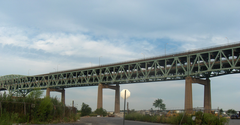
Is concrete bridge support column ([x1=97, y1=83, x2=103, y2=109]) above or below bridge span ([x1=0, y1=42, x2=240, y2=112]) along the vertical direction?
below

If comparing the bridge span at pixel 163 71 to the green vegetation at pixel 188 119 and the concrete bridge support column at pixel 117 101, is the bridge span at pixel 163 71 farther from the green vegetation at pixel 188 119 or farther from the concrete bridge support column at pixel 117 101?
the green vegetation at pixel 188 119

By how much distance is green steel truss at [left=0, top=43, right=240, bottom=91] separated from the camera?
67.6 metres

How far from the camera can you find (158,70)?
82.5 m

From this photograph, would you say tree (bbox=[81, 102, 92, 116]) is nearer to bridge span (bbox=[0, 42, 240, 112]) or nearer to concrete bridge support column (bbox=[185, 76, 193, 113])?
bridge span (bbox=[0, 42, 240, 112])

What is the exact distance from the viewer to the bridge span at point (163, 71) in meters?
67.8

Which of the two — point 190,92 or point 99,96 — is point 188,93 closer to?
point 190,92

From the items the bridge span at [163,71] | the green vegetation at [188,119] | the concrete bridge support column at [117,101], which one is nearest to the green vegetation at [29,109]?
the green vegetation at [188,119]

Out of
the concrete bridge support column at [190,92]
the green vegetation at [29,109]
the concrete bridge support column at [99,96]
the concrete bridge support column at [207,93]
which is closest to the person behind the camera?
the green vegetation at [29,109]

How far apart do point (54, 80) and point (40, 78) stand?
16.6 metres

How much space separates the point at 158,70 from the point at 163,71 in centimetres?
170

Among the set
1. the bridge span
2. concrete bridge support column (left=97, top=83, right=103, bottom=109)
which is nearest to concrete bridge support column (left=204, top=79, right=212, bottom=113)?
the bridge span

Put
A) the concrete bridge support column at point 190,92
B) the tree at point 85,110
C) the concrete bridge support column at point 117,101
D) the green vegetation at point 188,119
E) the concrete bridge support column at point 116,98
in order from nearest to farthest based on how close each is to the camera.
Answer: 1. the green vegetation at point 188,119
2. the concrete bridge support column at point 190,92
3. the tree at point 85,110
4. the concrete bridge support column at point 116,98
5. the concrete bridge support column at point 117,101

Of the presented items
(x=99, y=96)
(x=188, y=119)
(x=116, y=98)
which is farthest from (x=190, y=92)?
(x=188, y=119)

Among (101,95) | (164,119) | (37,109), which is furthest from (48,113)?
(101,95)
